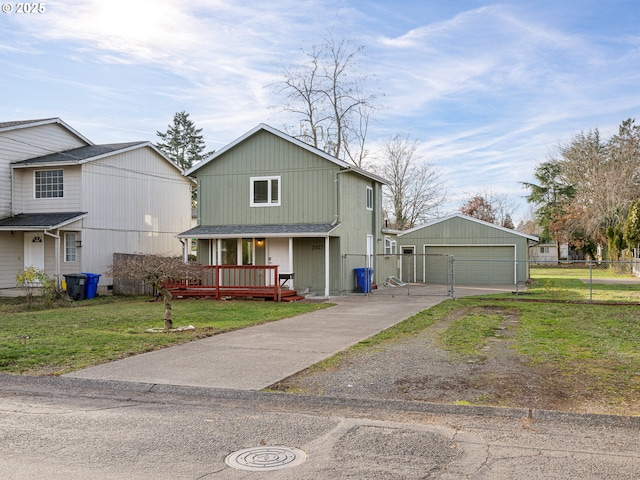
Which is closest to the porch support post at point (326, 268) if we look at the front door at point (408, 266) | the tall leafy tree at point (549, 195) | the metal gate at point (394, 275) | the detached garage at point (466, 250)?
the metal gate at point (394, 275)

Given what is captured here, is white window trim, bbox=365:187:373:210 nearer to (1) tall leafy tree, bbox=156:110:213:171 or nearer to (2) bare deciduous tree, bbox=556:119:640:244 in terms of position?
(2) bare deciduous tree, bbox=556:119:640:244

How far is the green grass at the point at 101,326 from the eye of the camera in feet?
30.5

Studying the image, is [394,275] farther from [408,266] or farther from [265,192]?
[265,192]

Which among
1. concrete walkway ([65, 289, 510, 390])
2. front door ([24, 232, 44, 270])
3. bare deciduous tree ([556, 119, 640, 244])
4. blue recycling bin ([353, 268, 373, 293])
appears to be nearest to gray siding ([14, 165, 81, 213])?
front door ([24, 232, 44, 270])

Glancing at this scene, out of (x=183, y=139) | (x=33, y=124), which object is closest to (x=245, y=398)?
(x=33, y=124)

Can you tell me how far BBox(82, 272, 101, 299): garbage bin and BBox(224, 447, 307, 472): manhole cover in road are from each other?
18648 millimetres

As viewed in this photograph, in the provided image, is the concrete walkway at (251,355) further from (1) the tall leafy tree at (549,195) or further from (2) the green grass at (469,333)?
(1) the tall leafy tree at (549,195)

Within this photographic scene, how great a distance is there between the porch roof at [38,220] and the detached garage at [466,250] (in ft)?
51.9

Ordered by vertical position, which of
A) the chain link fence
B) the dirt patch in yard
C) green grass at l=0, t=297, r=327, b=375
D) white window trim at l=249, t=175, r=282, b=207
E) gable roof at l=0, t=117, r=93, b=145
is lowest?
the dirt patch in yard

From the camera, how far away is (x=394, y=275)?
97.2 feet

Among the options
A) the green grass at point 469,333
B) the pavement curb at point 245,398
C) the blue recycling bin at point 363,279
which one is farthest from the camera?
the blue recycling bin at point 363,279

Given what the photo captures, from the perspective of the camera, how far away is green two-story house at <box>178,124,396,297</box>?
21.9 meters

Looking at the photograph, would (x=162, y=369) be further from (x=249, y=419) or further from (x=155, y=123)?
(x=155, y=123)

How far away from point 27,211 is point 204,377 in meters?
19.8
